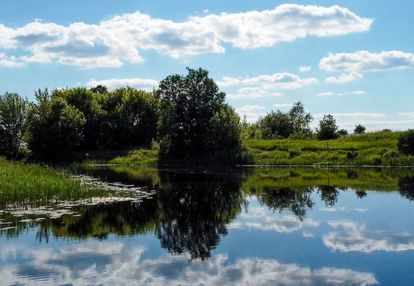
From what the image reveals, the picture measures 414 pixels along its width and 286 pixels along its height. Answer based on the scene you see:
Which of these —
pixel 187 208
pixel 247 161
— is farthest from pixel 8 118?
pixel 187 208

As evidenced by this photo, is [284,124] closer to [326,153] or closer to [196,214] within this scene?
[326,153]

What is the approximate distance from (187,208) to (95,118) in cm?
6227

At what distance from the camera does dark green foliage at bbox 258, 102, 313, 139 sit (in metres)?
113

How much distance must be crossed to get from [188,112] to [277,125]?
44.4 meters

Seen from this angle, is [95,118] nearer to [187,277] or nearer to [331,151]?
[331,151]

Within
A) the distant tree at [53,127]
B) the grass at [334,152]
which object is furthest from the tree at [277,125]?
the distant tree at [53,127]

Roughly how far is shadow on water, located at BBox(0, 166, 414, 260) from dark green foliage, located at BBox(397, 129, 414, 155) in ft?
67.3

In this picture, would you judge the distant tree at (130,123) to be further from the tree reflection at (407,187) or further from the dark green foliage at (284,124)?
the tree reflection at (407,187)

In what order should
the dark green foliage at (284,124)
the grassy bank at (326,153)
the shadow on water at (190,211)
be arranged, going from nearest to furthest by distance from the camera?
1. the shadow on water at (190,211)
2. the grassy bank at (326,153)
3. the dark green foliage at (284,124)

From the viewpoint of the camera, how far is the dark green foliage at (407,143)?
58531 millimetres

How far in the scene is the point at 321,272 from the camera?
13.2m

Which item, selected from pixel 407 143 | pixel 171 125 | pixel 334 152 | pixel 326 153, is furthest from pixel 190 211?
pixel 171 125

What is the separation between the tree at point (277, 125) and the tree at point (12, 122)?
175ft

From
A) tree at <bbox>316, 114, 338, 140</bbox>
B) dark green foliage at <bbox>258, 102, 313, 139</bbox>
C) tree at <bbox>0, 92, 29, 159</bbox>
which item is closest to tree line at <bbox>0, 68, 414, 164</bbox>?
tree at <bbox>0, 92, 29, 159</bbox>
